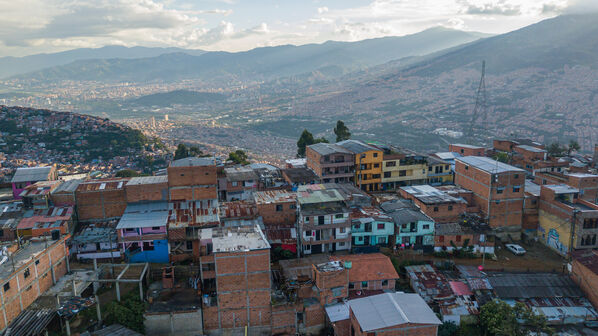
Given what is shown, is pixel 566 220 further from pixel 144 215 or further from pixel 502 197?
pixel 144 215

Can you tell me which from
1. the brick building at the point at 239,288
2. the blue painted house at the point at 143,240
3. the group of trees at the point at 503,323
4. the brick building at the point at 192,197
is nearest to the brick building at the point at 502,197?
the group of trees at the point at 503,323

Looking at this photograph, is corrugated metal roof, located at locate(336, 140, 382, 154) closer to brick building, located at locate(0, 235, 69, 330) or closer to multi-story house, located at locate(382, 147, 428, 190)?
multi-story house, located at locate(382, 147, 428, 190)

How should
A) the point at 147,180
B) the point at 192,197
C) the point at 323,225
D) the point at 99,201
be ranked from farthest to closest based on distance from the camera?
the point at 147,180
the point at 192,197
the point at 99,201
the point at 323,225

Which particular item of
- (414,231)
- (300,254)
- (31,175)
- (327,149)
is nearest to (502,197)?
(414,231)

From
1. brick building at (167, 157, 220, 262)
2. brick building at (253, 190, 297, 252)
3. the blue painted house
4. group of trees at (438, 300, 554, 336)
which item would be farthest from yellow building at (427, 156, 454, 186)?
the blue painted house

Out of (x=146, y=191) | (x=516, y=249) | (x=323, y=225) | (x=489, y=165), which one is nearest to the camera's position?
(x=323, y=225)

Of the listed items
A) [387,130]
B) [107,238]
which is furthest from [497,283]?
[387,130]

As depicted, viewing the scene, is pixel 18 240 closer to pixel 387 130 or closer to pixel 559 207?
pixel 559 207
